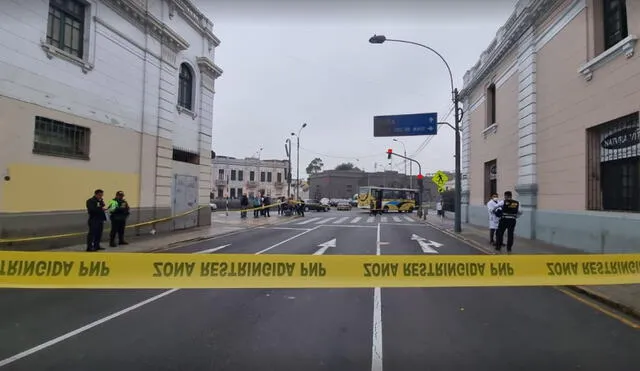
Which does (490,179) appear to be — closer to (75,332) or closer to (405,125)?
(405,125)

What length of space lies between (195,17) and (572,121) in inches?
665

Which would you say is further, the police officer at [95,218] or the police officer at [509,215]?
the police officer at [509,215]

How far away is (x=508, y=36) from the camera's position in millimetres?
17156

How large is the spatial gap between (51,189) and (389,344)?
438 inches

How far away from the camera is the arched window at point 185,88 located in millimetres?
18689

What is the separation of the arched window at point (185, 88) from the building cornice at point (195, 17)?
7.07ft

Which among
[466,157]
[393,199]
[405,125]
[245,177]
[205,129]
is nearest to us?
[205,129]

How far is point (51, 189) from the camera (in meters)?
11.3

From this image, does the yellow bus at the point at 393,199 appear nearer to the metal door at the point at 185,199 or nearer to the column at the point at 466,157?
the column at the point at 466,157

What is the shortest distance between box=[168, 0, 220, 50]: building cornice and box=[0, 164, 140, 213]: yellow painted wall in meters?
8.40

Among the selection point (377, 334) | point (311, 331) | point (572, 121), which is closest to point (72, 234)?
point (311, 331)

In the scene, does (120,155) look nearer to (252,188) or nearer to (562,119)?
(562,119)

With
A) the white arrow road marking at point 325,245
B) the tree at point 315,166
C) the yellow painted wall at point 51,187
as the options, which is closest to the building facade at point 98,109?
the yellow painted wall at point 51,187

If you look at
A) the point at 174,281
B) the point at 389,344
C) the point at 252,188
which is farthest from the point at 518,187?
the point at 252,188
